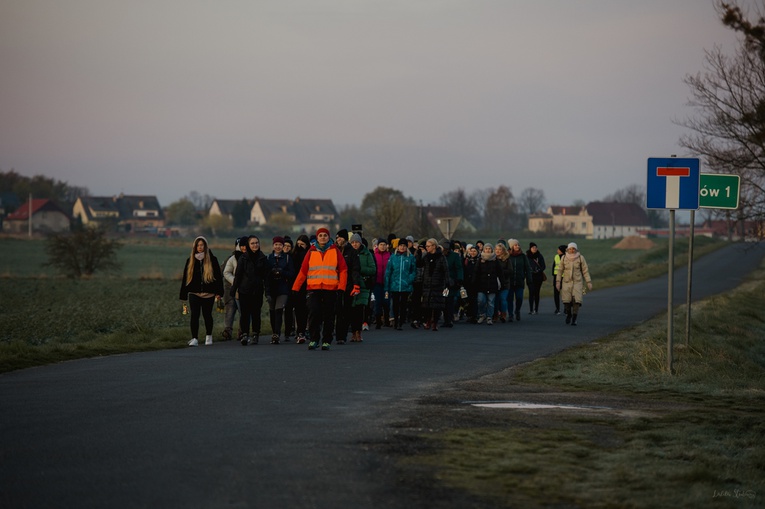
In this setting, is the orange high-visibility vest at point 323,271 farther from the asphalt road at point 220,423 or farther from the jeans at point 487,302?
the jeans at point 487,302

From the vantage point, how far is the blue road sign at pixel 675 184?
1405 cm

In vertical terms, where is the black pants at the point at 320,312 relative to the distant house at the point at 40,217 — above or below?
below

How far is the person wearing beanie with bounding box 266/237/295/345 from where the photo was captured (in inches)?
750

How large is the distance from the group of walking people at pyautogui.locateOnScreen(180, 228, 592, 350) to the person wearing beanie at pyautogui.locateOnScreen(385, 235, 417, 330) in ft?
0.07

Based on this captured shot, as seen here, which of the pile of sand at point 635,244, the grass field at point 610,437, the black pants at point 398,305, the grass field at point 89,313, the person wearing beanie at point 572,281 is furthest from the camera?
the pile of sand at point 635,244

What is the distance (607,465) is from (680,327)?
14.2m

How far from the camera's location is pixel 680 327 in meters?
21.5

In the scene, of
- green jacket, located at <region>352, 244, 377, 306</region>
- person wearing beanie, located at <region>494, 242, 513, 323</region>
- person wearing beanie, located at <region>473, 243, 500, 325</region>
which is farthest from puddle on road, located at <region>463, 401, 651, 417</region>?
person wearing beanie, located at <region>494, 242, 513, 323</region>

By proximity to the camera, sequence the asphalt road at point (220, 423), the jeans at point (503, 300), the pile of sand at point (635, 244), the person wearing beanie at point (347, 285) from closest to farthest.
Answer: the asphalt road at point (220, 423), the person wearing beanie at point (347, 285), the jeans at point (503, 300), the pile of sand at point (635, 244)

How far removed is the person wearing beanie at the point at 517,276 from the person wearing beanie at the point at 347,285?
749 cm

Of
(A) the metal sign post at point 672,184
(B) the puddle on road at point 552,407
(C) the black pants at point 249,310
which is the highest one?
(A) the metal sign post at point 672,184

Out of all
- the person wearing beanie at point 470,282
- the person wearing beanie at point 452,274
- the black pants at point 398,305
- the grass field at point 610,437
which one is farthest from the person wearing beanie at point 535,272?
the grass field at point 610,437

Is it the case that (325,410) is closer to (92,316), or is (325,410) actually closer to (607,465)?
(607,465)

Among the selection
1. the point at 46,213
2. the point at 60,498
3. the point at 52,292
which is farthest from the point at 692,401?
the point at 46,213
